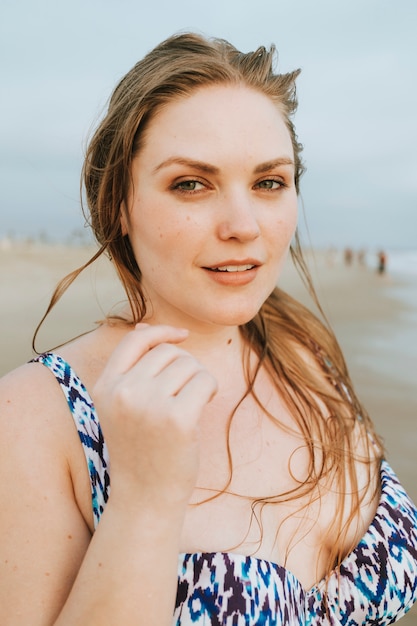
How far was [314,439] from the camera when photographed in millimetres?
2230

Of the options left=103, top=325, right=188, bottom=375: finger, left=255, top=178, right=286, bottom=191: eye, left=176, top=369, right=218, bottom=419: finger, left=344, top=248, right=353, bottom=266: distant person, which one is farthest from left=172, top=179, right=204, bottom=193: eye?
left=344, top=248, right=353, bottom=266: distant person

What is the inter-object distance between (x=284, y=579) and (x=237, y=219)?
3.41 ft

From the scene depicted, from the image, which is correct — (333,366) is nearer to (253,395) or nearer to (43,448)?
(253,395)

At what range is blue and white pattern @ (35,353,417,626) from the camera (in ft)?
5.19

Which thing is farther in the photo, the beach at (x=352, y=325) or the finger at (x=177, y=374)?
the beach at (x=352, y=325)

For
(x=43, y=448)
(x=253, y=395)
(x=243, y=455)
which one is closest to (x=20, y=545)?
(x=43, y=448)

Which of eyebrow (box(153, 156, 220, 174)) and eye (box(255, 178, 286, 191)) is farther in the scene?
eye (box(255, 178, 286, 191))

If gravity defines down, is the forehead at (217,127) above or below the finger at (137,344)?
above

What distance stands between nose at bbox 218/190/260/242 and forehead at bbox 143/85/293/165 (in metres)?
0.13

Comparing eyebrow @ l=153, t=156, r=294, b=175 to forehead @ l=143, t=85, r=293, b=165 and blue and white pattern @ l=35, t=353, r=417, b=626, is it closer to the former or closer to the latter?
forehead @ l=143, t=85, r=293, b=165

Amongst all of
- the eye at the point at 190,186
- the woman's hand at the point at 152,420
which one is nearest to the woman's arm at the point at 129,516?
the woman's hand at the point at 152,420

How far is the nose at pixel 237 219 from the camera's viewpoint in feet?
6.00

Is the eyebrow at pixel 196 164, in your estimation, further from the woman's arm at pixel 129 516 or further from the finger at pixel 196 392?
the finger at pixel 196 392

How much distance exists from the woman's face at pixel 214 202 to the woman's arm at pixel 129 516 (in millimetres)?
520
